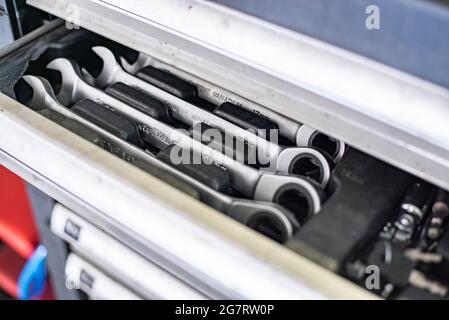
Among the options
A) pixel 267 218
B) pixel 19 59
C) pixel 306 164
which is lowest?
pixel 267 218

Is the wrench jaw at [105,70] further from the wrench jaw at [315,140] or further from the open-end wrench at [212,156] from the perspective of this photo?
the wrench jaw at [315,140]

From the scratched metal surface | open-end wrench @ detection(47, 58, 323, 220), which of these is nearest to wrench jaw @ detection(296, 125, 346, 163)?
open-end wrench @ detection(47, 58, 323, 220)

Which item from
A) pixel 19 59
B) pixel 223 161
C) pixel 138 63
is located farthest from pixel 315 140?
pixel 19 59

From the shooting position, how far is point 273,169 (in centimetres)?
92

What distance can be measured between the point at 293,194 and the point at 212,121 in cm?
19

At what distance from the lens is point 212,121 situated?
97 centimetres

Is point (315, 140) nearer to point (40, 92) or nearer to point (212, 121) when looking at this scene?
point (212, 121)

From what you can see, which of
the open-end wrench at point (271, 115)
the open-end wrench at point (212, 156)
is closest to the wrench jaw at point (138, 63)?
the open-end wrench at point (271, 115)

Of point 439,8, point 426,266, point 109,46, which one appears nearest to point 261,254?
point 426,266

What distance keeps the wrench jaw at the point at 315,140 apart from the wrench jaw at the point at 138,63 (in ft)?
1.08

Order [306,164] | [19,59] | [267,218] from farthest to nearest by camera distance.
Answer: [19,59] → [306,164] → [267,218]

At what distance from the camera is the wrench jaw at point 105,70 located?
3.56ft

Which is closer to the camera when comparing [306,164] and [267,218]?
[267,218]

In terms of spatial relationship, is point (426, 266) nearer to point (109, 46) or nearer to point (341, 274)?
point (341, 274)
